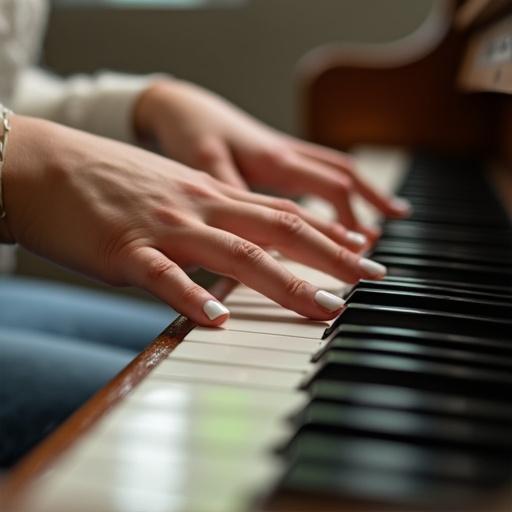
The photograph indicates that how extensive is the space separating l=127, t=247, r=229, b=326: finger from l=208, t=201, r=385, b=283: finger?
91 mm

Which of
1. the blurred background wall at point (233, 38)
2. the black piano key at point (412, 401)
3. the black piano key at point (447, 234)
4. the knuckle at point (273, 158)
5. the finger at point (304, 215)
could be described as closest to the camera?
the black piano key at point (412, 401)

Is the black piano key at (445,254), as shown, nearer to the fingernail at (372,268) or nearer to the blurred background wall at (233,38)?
the fingernail at (372,268)

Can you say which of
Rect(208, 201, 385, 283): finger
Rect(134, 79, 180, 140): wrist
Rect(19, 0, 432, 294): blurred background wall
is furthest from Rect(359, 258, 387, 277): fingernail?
Rect(19, 0, 432, 294): blurred background wall

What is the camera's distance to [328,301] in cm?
63

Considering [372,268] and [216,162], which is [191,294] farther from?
[216,162]

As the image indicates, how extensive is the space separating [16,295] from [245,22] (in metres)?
1.35

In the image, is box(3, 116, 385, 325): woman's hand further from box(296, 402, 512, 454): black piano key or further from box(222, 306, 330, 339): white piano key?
box(296, 402, 512, 454): black piano key

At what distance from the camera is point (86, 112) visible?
1.17m

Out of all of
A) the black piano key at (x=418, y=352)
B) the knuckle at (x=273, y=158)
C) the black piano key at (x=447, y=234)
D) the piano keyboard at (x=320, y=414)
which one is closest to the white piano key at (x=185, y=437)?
the piano keyboard at (x=320, y=414)

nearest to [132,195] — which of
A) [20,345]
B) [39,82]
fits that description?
[20,345]

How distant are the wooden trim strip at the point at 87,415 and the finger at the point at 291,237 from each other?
0.13 m

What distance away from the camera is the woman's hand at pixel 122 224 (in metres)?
0.64

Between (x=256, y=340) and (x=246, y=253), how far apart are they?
0.10 metres

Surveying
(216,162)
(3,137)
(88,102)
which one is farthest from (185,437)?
(88,102)
